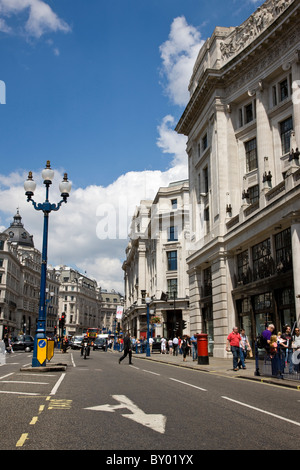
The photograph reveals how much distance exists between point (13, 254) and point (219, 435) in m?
93.9

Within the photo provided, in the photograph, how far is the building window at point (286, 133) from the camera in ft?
88.1

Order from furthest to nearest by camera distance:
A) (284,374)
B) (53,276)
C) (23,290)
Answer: (53,276)
(23,290)
(284,374)

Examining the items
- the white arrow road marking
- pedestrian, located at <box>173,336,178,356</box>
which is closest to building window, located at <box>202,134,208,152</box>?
pedestrian, located at <box>173,336,178,356</box>

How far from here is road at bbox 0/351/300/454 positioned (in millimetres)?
5895

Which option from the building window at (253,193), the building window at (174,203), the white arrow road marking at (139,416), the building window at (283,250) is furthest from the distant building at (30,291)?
the white arrow road marking at (139,416)

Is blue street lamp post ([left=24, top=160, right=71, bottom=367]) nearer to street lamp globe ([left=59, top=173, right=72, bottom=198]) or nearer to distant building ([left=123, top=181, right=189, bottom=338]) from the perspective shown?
street lamp globe ([left=59, top=173, right=72, bottom=198])

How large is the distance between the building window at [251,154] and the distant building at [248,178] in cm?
7

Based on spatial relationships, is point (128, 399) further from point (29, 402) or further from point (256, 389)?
point (256, 389)

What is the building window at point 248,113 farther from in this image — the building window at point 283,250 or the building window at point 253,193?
the building window at point 283,250

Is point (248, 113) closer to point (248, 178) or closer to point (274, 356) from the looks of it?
point (248, 178)

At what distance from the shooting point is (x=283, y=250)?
939 inches

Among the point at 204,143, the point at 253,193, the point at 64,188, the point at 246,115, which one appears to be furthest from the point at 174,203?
the point at 64,188

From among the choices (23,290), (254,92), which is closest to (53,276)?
(23,290)

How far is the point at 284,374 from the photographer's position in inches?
610
